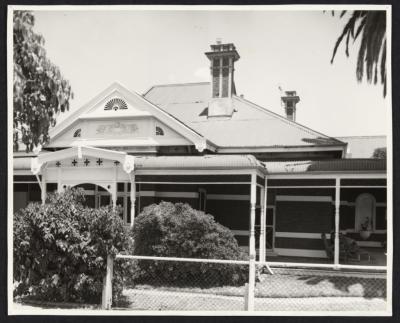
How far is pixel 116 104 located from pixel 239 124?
→ 15.1 feet

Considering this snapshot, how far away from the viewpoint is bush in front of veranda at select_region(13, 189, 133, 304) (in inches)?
372

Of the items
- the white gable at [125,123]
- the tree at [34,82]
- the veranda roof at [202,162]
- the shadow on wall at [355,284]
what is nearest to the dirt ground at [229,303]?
the shadow on wall at [355,284]

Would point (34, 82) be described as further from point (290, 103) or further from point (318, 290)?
point (290, 103)

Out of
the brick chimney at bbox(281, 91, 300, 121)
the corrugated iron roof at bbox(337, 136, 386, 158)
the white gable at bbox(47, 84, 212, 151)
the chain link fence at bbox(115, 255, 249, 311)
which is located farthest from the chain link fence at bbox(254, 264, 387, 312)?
the brick chimney at bbox(281, 91, 300, 121)

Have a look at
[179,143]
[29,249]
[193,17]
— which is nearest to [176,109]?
[179,143]

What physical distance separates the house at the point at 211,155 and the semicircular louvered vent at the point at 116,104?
0.11 feet

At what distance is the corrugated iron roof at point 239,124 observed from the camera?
16906mm

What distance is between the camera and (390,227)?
28.5 ft

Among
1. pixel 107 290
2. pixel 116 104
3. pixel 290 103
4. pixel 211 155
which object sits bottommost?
pixel 107 290

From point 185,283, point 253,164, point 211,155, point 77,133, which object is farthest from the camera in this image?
point 77,133

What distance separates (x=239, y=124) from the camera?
1809 centimetres

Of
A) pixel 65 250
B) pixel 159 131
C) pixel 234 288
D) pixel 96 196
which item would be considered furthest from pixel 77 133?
pixel 234 288

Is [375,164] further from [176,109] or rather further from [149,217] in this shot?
[176,109]

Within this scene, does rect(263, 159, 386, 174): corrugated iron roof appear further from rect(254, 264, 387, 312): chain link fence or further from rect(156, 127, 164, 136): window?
rect(156, 127, 164, 136): window
